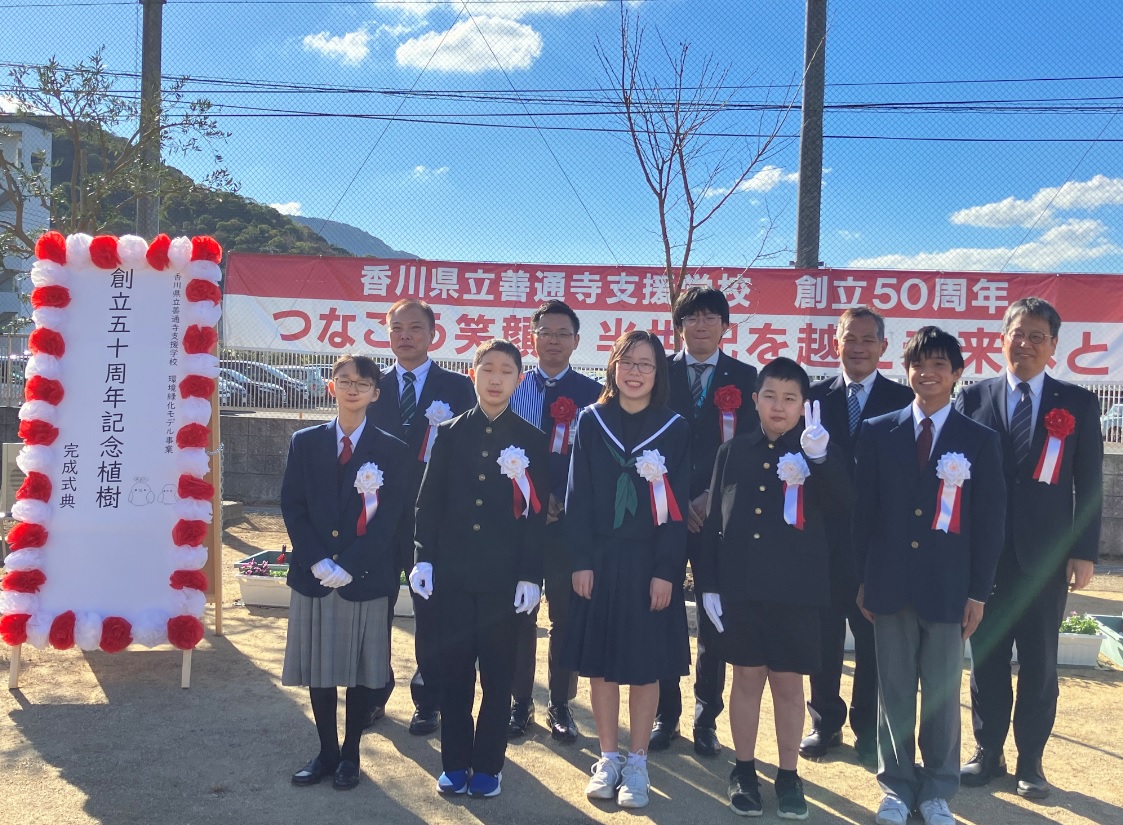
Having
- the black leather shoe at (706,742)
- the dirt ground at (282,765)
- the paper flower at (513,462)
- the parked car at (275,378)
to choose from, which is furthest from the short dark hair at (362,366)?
the parked car at (275,378)

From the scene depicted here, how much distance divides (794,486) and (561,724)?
1.48 m

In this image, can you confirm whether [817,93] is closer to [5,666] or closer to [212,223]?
[5,666]

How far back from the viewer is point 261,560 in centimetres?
603

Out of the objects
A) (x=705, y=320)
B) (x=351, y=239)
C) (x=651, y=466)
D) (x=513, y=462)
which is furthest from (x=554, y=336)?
(x=351, y=239)

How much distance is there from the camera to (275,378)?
8812 mm

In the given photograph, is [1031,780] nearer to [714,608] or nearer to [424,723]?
[714,608]

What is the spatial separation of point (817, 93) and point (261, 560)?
18.6 ft

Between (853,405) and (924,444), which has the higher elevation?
(853,405)

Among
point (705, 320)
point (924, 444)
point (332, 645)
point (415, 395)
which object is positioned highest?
point (705, 320)

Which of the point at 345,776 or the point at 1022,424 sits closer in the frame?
the point at 345,776

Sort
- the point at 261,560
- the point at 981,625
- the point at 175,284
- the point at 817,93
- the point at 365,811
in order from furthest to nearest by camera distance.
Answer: the point at 817,93 < the point at 261,560 < the point at 175,284 < the point at 981,625 < the point at 365,811

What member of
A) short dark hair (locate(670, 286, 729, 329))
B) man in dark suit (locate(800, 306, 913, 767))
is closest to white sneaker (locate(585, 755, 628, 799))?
man in dark suit (locate(800, 306, 913, 767))

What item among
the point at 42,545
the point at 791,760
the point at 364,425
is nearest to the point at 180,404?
the point at 42,545

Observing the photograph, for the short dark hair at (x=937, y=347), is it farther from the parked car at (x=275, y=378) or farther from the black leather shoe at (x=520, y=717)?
the parked car at (x=275, y=378)
